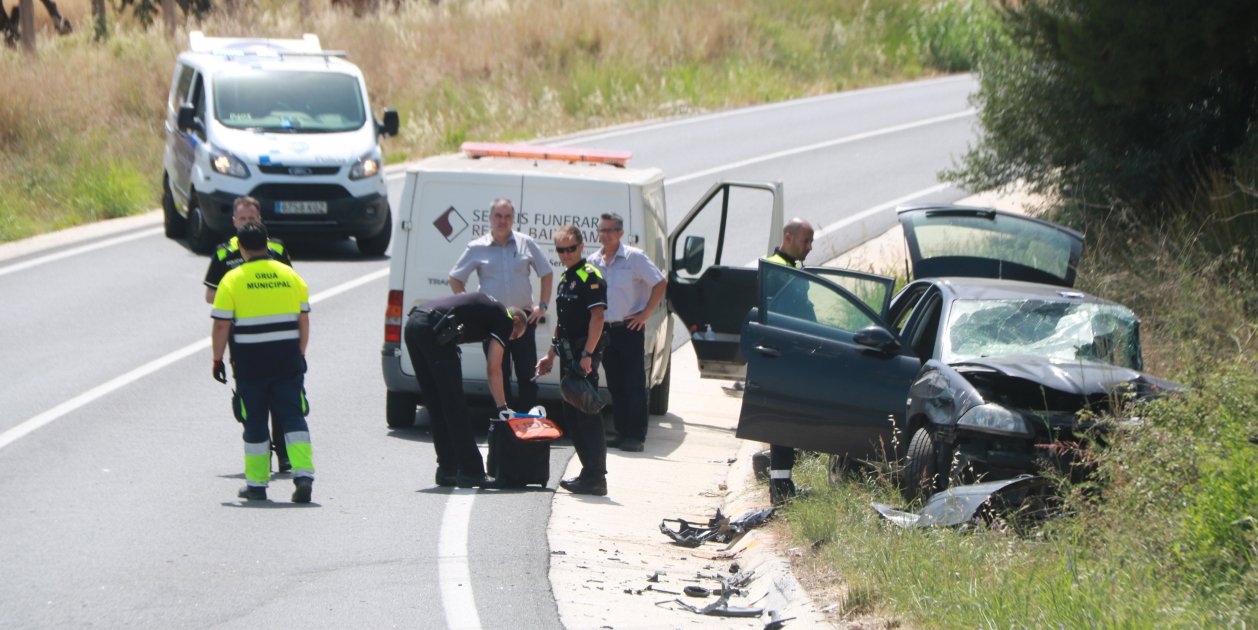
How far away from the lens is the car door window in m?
9.67

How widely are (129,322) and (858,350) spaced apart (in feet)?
27.8

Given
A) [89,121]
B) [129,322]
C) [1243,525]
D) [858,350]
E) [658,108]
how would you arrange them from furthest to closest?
[658,108]
[89,121]
[129,322]
[858,350]
[1243,525]

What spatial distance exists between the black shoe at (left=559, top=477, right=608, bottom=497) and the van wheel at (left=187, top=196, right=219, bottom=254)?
33.1ft

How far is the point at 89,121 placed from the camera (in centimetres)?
2759

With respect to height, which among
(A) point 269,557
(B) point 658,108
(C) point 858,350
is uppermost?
(C) point 858,350

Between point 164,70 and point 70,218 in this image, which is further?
point 164,70

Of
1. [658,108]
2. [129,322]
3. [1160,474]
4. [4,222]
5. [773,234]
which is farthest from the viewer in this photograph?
[658,108]

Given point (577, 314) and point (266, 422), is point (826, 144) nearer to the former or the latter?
point (577, 314)

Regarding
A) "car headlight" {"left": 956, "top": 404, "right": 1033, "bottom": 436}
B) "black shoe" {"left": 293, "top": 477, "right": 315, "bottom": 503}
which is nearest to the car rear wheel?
"car headlight" {"left": 956, "top": 404, "right": 1033, "bottom": 436}

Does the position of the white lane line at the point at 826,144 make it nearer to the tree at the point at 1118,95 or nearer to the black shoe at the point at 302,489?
the tree at the point at 1118,95

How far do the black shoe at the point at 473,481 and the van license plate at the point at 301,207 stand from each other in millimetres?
9140

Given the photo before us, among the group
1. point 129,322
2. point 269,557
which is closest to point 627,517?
point 269,557

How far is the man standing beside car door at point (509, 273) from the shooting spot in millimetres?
10914

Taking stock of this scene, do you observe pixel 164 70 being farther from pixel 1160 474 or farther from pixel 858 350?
pixel 1160 474
